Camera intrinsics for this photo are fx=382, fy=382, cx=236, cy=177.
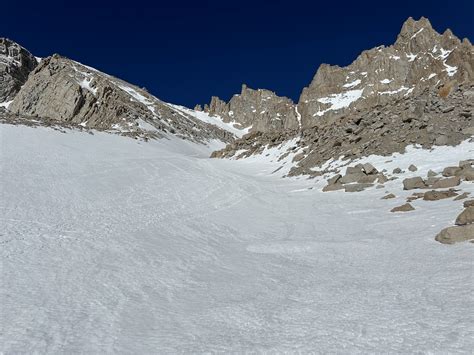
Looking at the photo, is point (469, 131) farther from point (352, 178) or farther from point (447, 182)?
point (447, 182)

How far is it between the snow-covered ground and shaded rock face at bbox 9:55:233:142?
74458 mm

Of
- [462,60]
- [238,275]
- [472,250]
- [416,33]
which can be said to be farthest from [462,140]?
[416,33]

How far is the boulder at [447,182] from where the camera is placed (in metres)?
13.1

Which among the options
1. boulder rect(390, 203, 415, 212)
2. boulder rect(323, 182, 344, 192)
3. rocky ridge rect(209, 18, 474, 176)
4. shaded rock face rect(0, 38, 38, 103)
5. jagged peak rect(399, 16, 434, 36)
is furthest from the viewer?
jagged peak rect(399, 16, 434, 36)

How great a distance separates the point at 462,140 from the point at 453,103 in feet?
13.9

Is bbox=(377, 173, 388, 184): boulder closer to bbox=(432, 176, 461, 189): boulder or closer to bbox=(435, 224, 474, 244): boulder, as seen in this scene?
bbox=(432, 176, 461, 189): boulder

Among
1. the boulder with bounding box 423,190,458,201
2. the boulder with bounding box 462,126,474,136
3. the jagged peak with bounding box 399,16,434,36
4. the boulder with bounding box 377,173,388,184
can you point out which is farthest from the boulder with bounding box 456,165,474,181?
the jagged peak with bounding box 399,16,434,36

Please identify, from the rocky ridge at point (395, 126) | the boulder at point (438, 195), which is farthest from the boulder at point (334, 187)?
the boulder at point (438, 195)

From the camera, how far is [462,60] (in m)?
138

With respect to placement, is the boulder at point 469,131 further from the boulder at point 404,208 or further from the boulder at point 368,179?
the boulder at point 404,208

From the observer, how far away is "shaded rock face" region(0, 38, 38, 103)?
425 ft

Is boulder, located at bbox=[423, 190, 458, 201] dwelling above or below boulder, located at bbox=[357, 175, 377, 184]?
below

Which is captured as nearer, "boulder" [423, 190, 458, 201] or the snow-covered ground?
the snow-covered ground

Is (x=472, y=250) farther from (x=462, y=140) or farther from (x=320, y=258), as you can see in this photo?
(x=462, y=140)
